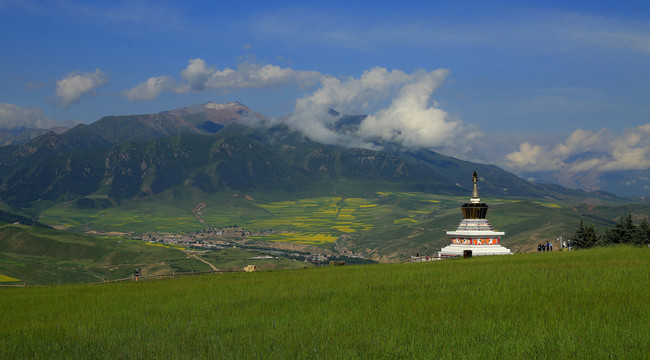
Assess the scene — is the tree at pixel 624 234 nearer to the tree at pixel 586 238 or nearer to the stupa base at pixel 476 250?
the tree at pixel 586 238

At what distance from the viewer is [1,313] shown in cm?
3300

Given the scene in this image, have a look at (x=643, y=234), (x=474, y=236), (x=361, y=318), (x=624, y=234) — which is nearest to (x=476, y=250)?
(x=474, y=236)

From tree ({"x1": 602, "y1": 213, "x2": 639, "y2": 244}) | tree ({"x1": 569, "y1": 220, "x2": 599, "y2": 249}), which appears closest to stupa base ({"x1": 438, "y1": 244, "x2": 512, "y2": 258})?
tree ({"x1": 569, "y1": 220, "x2": 599, "y2": 249})

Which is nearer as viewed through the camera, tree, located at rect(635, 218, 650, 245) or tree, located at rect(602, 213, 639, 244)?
tree, located at rect(635, 218, 650, 245)

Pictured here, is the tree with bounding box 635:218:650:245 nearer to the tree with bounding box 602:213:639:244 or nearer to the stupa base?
the tree with bounding box 602:213:639:244

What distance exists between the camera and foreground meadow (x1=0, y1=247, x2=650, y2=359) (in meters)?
20.3

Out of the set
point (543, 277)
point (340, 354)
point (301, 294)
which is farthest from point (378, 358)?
point (543, 277)

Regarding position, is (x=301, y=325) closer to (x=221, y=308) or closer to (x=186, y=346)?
(x=186, y=346)

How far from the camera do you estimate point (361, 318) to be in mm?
25953

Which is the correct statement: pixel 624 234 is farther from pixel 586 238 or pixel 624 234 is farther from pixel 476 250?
pixel 476 250

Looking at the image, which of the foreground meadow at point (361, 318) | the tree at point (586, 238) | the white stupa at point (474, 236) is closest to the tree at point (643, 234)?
the tree at point (586, 238)

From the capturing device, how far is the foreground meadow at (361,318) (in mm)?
20328

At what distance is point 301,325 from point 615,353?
11997 mm

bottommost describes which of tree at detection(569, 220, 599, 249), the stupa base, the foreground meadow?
the foreground meadow
